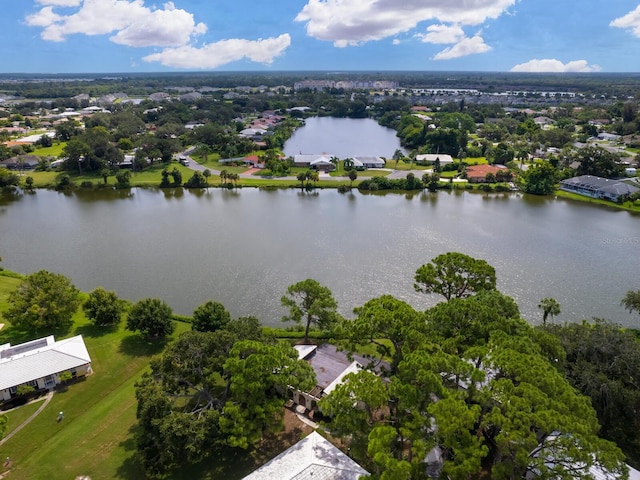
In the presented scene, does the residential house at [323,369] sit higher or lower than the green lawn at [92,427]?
higher

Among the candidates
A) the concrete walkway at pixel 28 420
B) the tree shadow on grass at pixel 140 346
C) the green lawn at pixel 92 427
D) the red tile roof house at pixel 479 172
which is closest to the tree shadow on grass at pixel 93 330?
the green lawn at pixel 92 427

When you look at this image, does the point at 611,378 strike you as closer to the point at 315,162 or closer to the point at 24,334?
the point at 24,334

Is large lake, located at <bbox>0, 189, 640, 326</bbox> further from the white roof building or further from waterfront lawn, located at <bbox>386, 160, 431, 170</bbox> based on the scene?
the white roof building

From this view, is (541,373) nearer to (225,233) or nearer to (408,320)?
(408,320)

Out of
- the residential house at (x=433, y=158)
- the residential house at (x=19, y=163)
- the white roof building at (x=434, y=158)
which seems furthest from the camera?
the white roof building at (x=434, y=158)

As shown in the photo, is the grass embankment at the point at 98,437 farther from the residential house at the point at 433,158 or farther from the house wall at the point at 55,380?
the residential house at the point at 433,158
